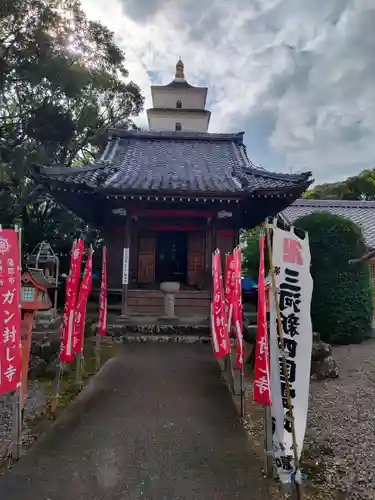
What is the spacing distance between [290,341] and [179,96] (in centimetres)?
2280

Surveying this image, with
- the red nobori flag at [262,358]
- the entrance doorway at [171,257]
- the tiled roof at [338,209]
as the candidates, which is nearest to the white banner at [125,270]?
the entrance doorway at [171,257]

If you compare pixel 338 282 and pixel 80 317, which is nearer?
pixel 80 317

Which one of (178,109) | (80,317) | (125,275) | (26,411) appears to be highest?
(178,109)

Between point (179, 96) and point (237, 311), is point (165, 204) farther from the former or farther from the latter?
point (179, 96)

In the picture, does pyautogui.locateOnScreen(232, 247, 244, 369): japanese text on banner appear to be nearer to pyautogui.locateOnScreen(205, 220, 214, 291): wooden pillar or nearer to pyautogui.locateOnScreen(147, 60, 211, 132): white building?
pyautogui.locateOnScreen(205, 220, 214, 291): wooden pillar

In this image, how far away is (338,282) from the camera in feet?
34.9

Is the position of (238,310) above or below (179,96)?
below

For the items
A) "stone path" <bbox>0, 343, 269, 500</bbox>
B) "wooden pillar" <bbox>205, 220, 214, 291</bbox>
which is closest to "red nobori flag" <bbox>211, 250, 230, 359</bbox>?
"stone path" <bbox>0, 343, 269, 500</bbox>

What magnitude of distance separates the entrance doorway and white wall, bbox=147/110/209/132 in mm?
12128

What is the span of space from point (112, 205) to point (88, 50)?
28.4ft

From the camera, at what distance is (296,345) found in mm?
3451

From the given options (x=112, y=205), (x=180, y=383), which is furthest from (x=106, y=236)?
(x=180, y=383)

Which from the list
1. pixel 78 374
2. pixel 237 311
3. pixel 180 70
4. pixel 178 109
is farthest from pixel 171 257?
pixel 180 70

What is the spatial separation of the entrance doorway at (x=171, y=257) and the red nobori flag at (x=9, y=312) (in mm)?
9462
